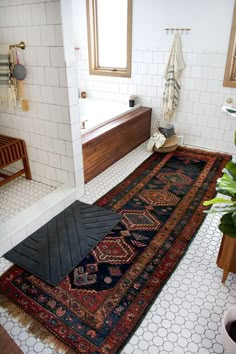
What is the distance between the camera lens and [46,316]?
1.79 meters

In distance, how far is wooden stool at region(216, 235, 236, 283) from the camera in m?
1.85

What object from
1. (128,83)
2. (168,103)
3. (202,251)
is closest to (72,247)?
(202,251)

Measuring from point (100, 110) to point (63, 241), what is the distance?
2457 mm

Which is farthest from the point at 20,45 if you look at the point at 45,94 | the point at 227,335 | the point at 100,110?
the point at 227,335

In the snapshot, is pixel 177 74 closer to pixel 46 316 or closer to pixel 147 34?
pixel 147 34

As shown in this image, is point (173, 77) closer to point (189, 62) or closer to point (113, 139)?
point (189, 62)

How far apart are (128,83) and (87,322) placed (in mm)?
3391

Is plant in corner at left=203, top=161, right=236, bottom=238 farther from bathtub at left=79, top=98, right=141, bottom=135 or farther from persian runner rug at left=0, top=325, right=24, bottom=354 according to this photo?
bathtub at left=79, top=98, right=141, bottom=135

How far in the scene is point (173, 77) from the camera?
375 centimetres

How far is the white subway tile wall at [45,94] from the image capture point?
2.34 m

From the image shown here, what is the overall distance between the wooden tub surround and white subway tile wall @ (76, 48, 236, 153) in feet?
0.95

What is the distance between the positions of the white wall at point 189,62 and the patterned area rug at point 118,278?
1133mm

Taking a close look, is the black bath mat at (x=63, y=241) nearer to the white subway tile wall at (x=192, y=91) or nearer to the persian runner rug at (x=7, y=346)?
the persian runner rug at (x=7, y=346)

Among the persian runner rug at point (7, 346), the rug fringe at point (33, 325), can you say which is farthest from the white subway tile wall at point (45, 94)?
the persian runner rug at point (7, 346)
